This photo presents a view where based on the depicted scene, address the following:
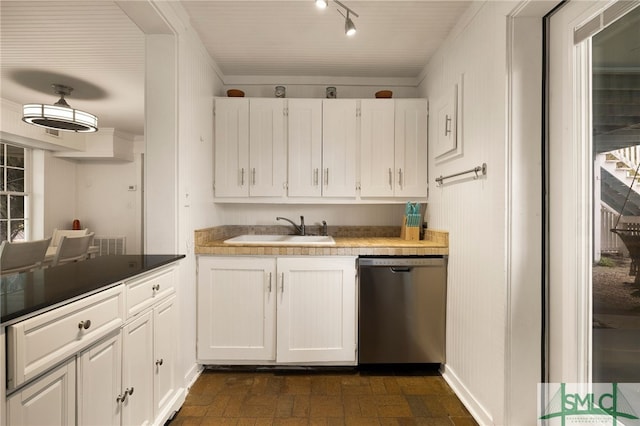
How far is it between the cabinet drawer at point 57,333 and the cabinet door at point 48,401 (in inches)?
1.6

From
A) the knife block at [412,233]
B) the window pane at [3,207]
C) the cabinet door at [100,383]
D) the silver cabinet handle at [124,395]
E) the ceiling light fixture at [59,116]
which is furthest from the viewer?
the window pane at [3,207]

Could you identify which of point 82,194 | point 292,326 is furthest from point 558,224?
point 82,194

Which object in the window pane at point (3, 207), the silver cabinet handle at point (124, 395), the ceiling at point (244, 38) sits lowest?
the silver cabinet handle at point (124, 395)

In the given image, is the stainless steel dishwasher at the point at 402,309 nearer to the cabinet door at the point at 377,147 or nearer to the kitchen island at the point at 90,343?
the cabinet door at the point at 377,147

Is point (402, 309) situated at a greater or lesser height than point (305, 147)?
lesser

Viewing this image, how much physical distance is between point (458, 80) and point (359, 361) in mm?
2062

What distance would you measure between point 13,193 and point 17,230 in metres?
0.57

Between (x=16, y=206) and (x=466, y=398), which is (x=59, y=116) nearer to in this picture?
(x=16, y=206)

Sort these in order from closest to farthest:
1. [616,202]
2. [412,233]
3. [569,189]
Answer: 1. [616,202]
2. [569,189]
3. [412,233]

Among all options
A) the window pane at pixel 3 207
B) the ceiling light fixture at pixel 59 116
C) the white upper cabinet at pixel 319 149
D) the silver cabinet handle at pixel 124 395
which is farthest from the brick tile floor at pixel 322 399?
the window pane at pixel 3 207

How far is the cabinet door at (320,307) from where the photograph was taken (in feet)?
7.14

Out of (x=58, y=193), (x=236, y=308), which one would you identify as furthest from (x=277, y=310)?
(x=58, y=193)

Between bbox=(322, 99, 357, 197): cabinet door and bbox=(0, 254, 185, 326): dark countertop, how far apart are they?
4.79 ft

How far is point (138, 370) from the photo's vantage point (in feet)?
4.48
